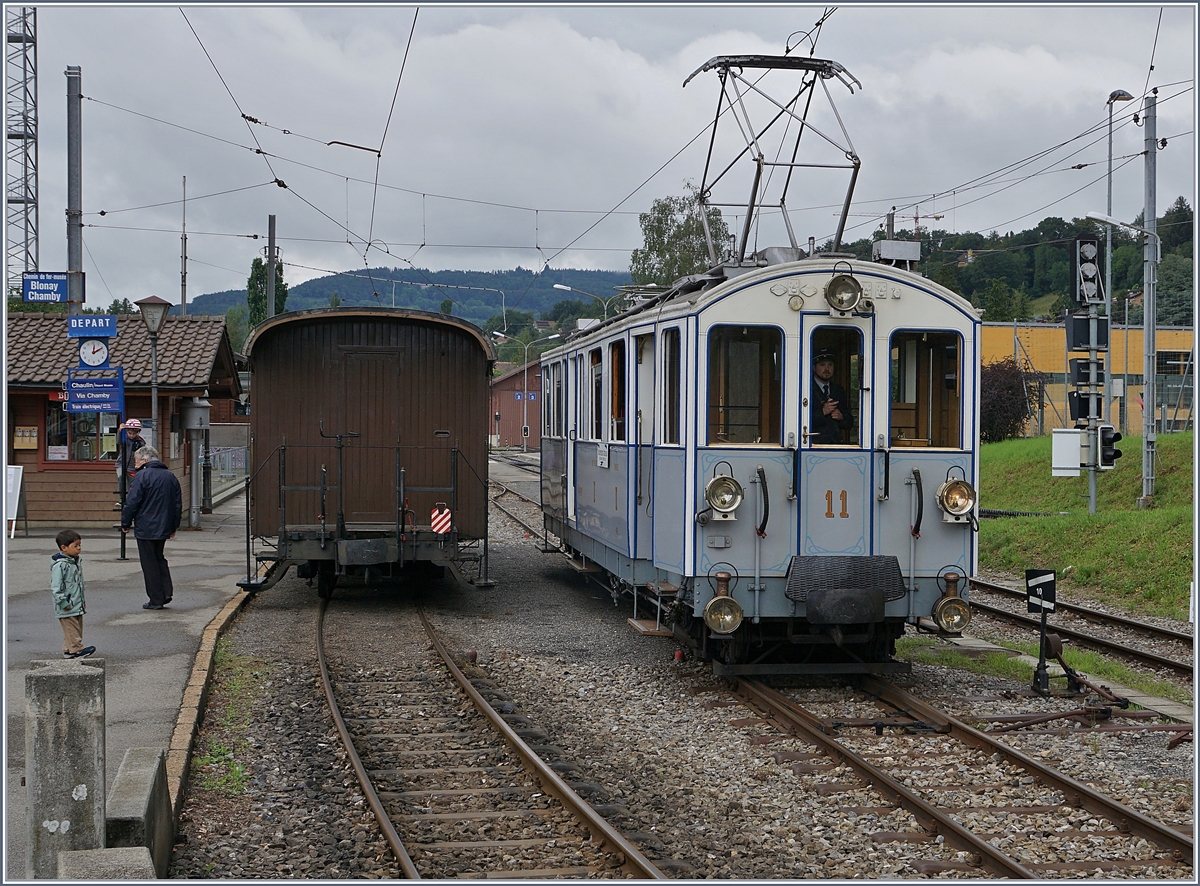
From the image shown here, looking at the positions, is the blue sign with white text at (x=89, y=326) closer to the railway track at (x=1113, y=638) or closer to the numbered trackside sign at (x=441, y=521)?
the numbered trackside sign at (x=441, y=521)

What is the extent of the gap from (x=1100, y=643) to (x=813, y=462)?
16.0 ft

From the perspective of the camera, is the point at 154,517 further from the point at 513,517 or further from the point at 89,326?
the point at 513,517

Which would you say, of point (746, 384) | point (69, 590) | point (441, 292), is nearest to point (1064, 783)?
point (746, 384)

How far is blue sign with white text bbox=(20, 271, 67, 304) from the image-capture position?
17.9 metres

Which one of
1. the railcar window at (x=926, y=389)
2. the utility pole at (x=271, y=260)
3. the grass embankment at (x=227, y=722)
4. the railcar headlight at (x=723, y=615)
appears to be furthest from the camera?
the utility pole at (x=271, y=260)

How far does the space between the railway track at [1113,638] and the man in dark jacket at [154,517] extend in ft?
31.2

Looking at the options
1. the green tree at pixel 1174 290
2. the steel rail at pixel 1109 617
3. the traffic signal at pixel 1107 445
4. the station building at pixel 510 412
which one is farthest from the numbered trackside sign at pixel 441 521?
the station building at pixel 510 412

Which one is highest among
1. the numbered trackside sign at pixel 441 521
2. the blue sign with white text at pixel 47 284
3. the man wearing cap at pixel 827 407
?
the blue sign with white text at pixel 47 284

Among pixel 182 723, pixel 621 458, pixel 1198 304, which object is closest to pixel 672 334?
pixel 621 458

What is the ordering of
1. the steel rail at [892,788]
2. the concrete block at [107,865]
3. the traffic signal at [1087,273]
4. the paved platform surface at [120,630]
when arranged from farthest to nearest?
1. the traffic signal at [1087,273]
2. the paved platform surface at [120,630]
3. the steel rail at [892,788]
4. the concrete block at [107,865]

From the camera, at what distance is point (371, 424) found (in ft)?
45.9

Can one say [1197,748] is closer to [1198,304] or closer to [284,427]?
[1198,304]

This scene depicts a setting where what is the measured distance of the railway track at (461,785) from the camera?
5.79 m

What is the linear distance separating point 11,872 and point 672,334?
6159mm
